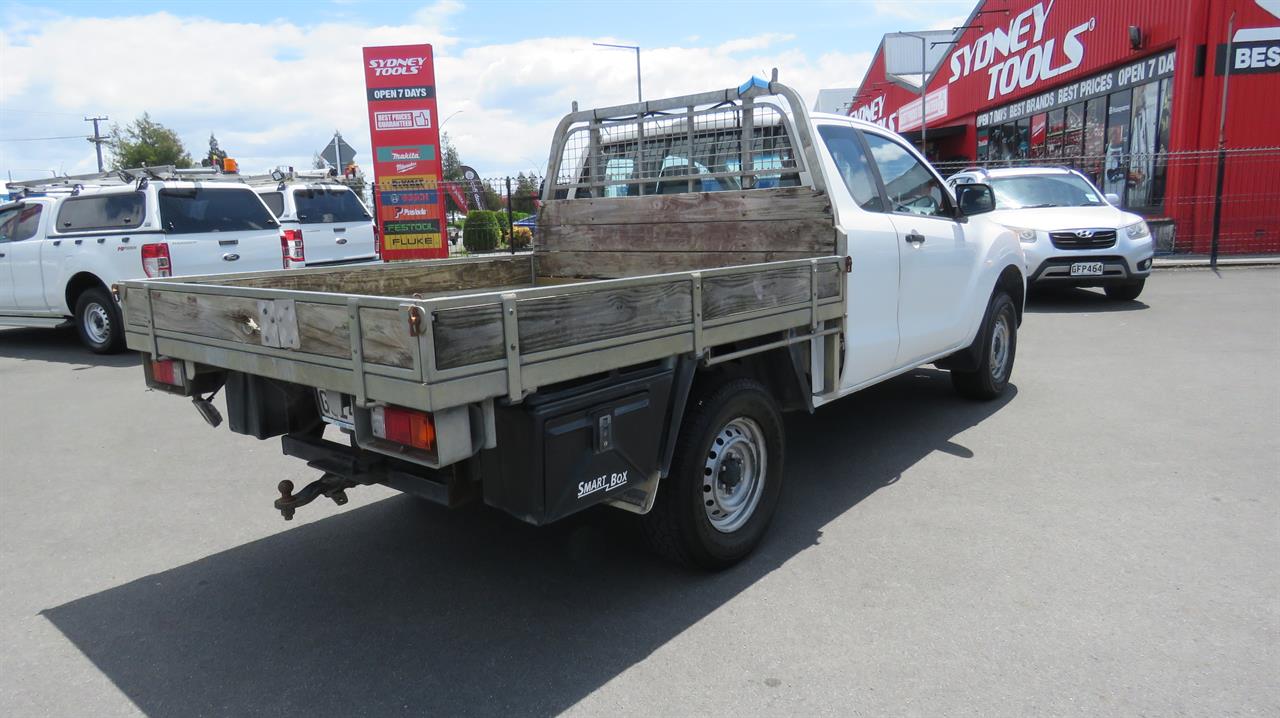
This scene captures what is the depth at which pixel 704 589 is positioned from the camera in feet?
12.3

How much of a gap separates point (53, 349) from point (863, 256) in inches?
424

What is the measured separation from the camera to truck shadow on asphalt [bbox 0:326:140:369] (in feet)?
33.1

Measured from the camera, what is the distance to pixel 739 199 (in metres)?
4.84

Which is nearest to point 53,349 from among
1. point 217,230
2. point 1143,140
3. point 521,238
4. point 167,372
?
point 217,230

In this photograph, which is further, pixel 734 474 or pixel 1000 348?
pixel 1000 348

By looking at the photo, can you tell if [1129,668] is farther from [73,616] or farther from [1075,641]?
[73,616]

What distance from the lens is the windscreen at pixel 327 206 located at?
40.0 ft

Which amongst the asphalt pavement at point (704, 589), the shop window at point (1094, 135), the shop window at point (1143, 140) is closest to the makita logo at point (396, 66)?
the asphalt pavement at point (704, 589)

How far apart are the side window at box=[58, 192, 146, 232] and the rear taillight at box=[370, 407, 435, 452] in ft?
28.2

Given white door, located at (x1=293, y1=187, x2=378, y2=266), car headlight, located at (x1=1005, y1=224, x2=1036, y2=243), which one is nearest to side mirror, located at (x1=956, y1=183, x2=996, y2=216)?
car headlight, located at (x1=1005, y1=224, x2=1036, y2=243)

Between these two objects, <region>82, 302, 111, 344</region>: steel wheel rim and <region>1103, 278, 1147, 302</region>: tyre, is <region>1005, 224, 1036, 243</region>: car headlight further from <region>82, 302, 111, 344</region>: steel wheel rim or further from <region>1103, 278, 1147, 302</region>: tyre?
<region>82, 302, 111, 344</region>: steel wheel rim

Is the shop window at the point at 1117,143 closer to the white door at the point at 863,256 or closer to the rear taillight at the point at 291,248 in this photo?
the white door at the point at 863,256

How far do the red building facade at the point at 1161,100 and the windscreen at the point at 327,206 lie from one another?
13594 mm

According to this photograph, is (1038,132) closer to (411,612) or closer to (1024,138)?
(1024,138)
